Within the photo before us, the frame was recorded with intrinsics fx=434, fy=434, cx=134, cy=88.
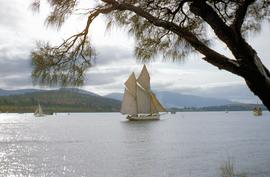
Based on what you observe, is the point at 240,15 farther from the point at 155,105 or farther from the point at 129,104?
the point at 155,105

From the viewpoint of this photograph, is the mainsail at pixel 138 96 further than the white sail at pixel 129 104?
No

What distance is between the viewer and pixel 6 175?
35.3 metres

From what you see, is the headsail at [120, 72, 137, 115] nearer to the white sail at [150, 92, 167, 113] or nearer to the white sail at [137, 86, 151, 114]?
the white sail at [137, 86, 151, 114]

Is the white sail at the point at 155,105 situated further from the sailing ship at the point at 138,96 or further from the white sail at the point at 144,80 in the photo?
the white sail at the point at 144,80

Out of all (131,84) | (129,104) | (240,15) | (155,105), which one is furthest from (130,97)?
(240,15)

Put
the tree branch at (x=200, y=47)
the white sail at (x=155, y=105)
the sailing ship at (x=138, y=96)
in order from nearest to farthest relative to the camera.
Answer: the tree branch at (x=200, y=47) → the sailing ship at (x=138, y=96) → the white sail at (x=155, y=105)

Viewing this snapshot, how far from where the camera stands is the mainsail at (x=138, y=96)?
12138 cm

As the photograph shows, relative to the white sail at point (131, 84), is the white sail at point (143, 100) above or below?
below

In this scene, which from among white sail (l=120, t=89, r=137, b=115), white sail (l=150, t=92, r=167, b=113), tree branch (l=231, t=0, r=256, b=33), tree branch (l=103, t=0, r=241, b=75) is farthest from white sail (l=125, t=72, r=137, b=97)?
tree branch (l=231, t=0, r=256, b=33)

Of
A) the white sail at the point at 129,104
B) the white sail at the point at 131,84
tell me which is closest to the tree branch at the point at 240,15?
the white sail at the point at 131,84

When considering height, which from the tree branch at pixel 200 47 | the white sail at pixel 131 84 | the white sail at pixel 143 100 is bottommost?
the tree branch at pixel 200 47

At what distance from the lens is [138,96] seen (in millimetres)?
123250

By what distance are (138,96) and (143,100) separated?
2.36 m

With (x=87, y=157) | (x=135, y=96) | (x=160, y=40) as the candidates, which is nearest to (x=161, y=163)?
(x=87, y=157)
